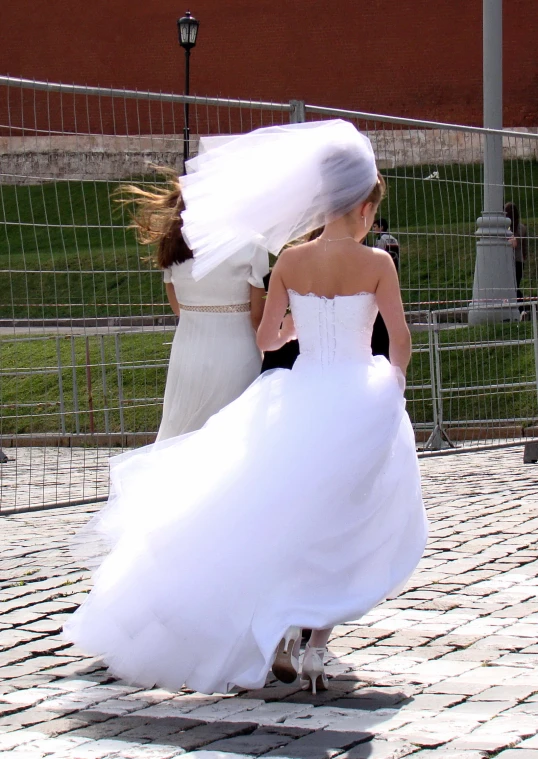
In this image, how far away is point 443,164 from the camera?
989 cm

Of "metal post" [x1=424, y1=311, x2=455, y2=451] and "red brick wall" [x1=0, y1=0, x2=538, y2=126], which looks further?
"red brick wall" [x1=0, y1=0, x2=538, y2=126]

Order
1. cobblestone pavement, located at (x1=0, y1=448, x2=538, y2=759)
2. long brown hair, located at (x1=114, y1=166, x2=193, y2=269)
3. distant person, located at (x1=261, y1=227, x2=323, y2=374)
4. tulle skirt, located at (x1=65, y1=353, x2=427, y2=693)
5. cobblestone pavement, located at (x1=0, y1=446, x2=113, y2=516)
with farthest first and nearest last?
cobblestone pavement, located at (x1=0, y1=446, x2=113, y2=516)
long brown hair, located at (x1=114, y1=166, x2=193, y2=269)
distant person, located at (x1=261, y1=227, x2=323, y2=374)
tulle skirt, located at (x1=65, y1=353, x2=427, y2=693)
cobblestone pavement, located at (x1=0, y1=448, x2=538, y2=759)

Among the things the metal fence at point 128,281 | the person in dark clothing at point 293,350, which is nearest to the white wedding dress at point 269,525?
the person in dark clothing at point 293,350

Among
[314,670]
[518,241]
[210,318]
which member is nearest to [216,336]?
[210,318]

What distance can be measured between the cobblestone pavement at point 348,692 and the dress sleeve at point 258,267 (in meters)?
1.45

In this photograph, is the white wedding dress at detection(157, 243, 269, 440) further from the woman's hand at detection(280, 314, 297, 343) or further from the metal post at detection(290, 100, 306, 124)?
the metal post at detection(290, 100, 306, 124)

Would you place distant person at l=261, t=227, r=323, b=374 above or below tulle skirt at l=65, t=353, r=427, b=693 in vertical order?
above

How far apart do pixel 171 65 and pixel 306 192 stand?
37.3 meters

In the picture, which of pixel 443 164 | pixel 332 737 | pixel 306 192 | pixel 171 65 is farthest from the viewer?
pixel 171 65

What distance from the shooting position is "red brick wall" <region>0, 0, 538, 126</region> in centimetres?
3650

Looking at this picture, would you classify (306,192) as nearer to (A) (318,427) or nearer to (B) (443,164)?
(A) (318,427)

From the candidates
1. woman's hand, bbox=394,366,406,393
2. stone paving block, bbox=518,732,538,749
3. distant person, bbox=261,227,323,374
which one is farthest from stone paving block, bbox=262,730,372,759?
distant person, bbox=261,227,323,374

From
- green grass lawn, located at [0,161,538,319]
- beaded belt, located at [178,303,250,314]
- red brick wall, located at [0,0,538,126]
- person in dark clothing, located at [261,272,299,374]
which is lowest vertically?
person in dark clothing, located at [261,272,299,374]

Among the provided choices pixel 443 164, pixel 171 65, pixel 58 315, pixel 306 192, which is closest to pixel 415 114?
pixel 171 65
